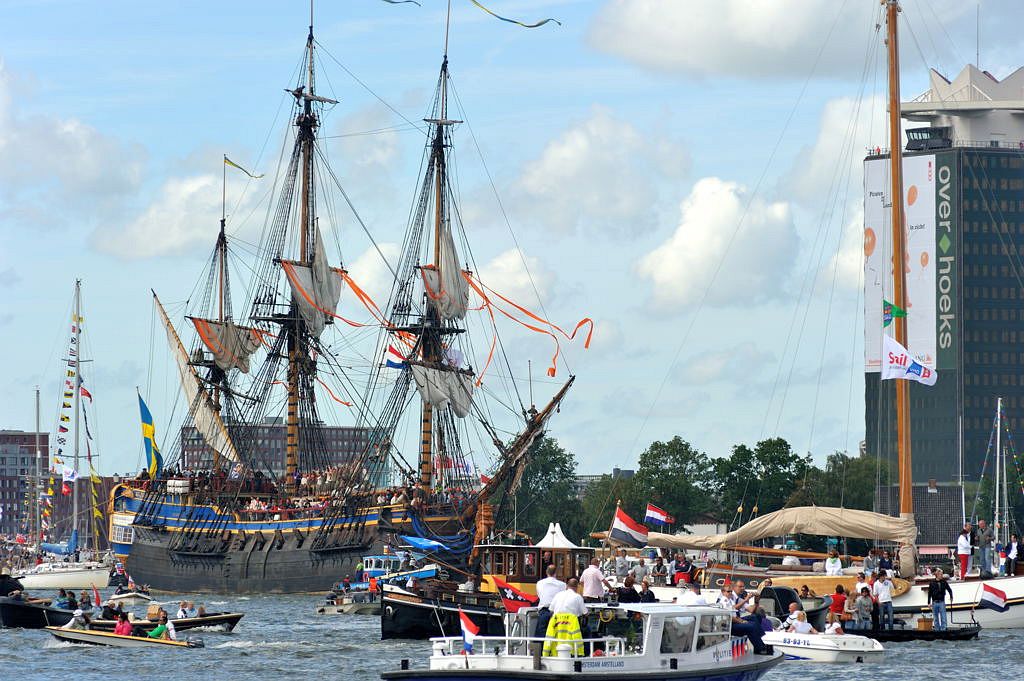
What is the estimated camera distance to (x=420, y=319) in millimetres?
117438

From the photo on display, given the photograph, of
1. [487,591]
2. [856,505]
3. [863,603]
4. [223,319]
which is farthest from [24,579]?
[863,603]

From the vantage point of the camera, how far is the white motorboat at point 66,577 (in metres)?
143

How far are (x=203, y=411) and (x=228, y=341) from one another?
5695 millimetres

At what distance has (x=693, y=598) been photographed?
160 feet

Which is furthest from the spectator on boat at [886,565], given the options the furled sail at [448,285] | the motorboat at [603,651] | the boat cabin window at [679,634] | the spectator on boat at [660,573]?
the furled sail at [448,285]

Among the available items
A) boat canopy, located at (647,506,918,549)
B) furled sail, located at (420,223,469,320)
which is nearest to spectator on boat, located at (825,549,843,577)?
boat canopy, located at (647,506,918,549)

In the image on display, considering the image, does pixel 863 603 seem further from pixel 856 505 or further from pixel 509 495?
pixel 856 505

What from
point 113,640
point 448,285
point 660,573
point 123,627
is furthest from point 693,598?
point 448,285

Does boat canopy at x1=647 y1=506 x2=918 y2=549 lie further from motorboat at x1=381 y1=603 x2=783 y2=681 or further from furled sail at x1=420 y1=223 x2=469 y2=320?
furled sail at x1=420 y1=223 x2=469 y2=320

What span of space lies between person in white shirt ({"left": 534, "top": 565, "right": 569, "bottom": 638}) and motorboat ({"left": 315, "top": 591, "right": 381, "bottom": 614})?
5000cm

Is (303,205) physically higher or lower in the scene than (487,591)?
higher

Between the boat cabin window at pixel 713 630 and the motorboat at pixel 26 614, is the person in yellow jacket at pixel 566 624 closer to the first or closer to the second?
the boat cabin window at pixel 713 630

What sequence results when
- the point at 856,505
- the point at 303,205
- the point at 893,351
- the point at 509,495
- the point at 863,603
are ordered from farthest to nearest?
the point at 856,505 < the point at 303,205 < the point at 509,495 < the point at 893,351 < the point at 863,603

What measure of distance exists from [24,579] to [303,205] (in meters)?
38.8
